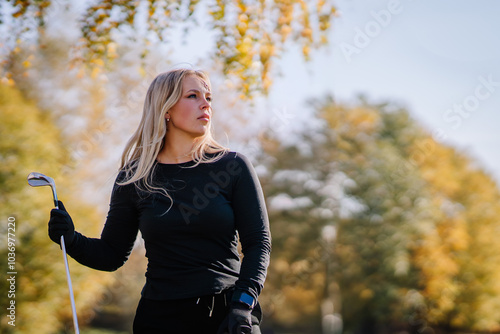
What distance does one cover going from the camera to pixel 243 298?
2.43 meters

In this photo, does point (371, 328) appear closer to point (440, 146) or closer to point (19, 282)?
point (440, 146)

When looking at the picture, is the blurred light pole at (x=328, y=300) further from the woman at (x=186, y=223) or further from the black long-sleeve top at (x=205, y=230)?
the black long-sleeve top at (x=205, y=230)

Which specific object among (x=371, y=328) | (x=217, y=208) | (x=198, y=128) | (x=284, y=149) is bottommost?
(x=217, y=208)

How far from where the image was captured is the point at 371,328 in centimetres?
3088

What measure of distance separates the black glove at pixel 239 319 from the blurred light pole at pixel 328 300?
26455 millimetres

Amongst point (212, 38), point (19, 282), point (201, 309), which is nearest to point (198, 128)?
point (201, 309)

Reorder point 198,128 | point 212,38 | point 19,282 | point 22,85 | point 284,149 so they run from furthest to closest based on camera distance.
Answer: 1. point 284,149
2. point 22,85
3. point 19,282
4. point 212,38
5. point 198,128

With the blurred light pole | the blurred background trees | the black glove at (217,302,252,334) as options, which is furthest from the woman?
the blurred light pole

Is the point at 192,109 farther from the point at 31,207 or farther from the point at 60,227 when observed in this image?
the point at 31,207

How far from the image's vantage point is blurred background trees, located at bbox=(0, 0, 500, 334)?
730 inches

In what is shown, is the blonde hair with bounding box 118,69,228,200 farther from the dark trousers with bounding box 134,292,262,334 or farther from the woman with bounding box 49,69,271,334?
the dark trousers with bounding box 134,292,262,334

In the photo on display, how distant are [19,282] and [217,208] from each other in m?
17.9

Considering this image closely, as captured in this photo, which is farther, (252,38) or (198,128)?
(252,38)

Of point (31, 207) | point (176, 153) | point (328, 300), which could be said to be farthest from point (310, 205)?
point (176, 153)
